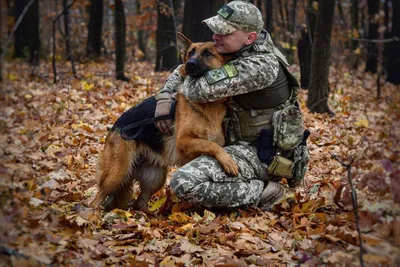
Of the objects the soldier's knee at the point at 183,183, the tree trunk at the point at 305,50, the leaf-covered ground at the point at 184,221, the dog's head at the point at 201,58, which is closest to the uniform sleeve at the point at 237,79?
the dog's head at the point at 201,58

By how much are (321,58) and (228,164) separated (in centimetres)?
567

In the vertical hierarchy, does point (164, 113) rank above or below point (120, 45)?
below

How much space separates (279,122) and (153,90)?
7116 mm

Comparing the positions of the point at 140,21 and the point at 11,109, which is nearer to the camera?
the point at 11,109

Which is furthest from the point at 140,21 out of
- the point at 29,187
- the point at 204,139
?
the point at 29,187

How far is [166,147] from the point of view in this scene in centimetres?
470

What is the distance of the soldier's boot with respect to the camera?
4.49 m

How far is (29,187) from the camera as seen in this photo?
9.77ft

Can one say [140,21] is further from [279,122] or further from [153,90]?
[279,122]

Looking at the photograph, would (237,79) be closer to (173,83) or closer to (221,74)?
(221,74)

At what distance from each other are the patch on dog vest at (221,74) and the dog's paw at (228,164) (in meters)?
0.72

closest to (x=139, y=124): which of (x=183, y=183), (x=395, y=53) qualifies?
(x=183, y=183)

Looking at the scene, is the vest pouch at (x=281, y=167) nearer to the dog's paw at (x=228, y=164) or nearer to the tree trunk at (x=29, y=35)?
the dog's paw at (x=228, y=164)

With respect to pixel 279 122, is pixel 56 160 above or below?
below
